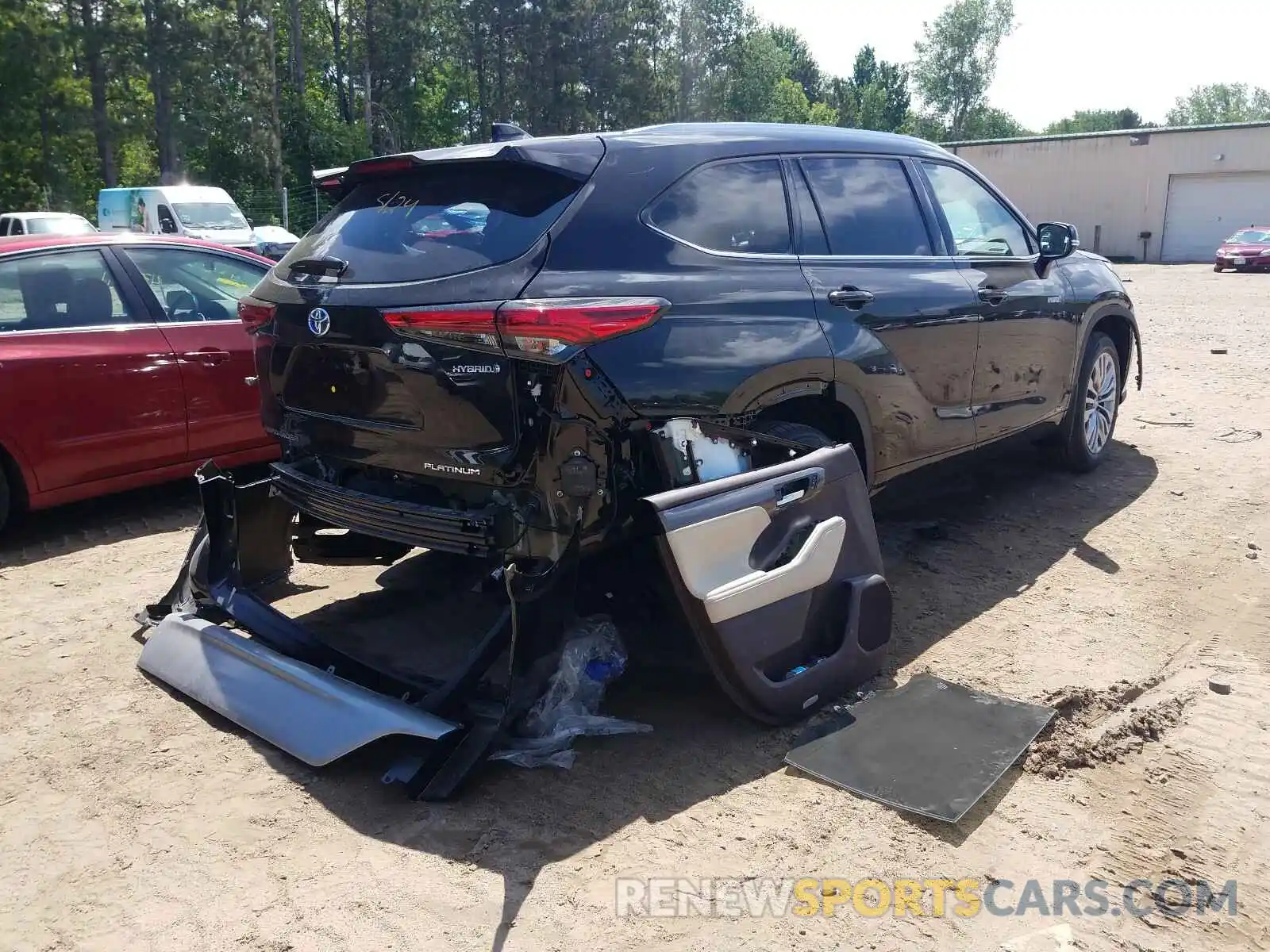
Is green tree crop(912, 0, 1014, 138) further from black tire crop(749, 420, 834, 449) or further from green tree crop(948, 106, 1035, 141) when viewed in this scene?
black tire crop(749, 420, 834, 449)

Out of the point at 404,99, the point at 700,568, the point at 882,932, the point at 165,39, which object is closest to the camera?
the point at 882,932

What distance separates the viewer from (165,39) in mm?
33938

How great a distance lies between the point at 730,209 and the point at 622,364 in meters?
0.97

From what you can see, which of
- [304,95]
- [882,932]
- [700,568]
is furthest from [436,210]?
[304,95]

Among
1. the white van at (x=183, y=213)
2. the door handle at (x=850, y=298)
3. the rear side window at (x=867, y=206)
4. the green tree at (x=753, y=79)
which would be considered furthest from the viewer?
the green tree at (x=753, y=79)

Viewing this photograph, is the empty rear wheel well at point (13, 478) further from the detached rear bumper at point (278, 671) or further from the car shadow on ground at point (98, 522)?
the detached rear bumper at point (278, 671)

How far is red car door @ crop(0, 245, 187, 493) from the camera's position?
5.20 metres

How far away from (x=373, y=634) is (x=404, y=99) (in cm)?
4555

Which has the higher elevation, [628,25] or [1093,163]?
[628,25]

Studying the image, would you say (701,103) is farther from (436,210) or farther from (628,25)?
(436,210)

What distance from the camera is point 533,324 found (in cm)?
308

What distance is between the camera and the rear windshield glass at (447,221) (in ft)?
11.0

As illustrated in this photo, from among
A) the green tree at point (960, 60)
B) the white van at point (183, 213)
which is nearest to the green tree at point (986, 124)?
the green tree at point (960, 60)

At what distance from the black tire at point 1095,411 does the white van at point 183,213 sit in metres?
20.1
